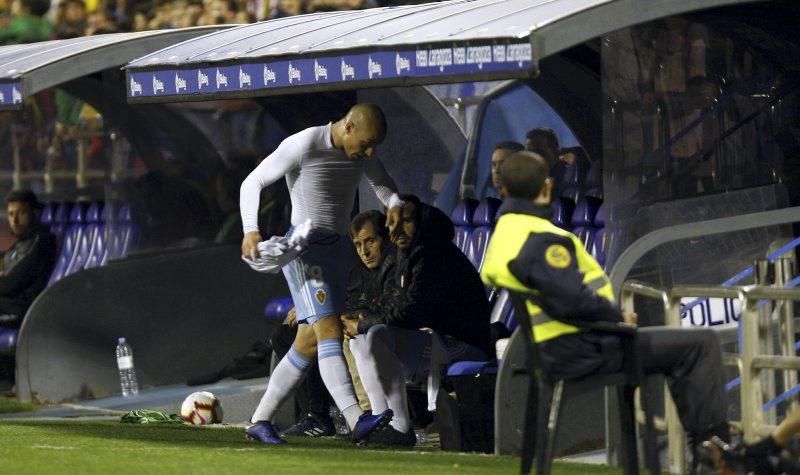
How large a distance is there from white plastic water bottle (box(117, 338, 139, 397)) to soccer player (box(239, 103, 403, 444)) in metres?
3.77

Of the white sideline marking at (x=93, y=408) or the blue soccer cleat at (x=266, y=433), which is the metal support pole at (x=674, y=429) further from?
the white sideline marking at (x=93, y=408)

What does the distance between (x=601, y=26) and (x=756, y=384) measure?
68.7 inches

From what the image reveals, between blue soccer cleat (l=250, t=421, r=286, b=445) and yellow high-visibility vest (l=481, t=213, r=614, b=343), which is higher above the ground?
yellow high-visibility vest (l=481, t=213, r=614, b=343)

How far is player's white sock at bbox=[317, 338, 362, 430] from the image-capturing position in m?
10.3

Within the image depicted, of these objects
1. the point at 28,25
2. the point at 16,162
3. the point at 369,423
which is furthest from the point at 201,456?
the point at 28,25

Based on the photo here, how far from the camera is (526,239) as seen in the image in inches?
297

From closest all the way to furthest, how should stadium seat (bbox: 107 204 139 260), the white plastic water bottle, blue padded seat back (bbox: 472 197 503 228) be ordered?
1. blue padded seat back (bbox: 472 197 503 228)
2. the white plastic water bottle
3. stadium seat (bbox: 107 204 139 260)

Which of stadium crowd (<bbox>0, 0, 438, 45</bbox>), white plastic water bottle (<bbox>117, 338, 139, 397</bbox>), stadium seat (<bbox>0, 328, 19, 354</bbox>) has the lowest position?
white plastic water bottle (<bbox>117, 338, 139, 397</bbox>)

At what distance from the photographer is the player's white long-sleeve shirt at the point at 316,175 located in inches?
414

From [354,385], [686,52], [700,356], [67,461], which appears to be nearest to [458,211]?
[354,385]

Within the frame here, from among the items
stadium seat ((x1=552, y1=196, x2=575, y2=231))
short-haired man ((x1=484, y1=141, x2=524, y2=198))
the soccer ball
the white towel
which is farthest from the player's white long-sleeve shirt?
the soccer ball

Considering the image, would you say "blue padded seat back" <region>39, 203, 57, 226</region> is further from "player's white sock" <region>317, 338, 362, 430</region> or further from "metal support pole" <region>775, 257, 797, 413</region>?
"metal support pole" <region>775, 257, 797, 413</region>

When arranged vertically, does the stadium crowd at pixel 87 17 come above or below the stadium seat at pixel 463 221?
above

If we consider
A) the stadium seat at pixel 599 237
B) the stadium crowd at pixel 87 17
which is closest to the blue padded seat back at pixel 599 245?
the stadium seat at pixel 599 237
